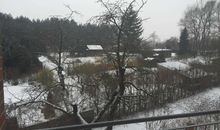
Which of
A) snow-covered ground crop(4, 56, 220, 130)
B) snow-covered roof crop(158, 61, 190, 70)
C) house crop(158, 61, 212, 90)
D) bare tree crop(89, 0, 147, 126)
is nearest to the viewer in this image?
bare tree crop(89, 0, 147, 126)

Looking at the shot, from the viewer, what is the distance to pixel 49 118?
910cm

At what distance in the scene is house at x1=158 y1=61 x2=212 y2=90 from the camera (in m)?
22.8

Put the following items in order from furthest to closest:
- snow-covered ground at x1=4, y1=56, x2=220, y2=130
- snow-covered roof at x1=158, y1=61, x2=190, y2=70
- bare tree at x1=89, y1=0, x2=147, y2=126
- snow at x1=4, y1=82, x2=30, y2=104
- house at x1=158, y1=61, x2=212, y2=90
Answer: snow-covered roof at x1=158, y1=61, x2=190, y2=70 < house at x1=158, y1=61, x2=212, y2=90 < snow-covered ground at x1=4, y1=56, x2=220, y2=130 < snow at x1=4, y1=82, x2=30, y2=104 < bare tree at x1=89, y1=0, x2=147, y2=126

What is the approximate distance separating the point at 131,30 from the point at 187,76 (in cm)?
1775

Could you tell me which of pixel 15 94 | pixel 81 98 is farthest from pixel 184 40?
pixel 81 98

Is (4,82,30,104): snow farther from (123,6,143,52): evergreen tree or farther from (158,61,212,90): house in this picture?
(158,61,212,90): house

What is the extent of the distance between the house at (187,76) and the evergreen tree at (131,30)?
14.5m

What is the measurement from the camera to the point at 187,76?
79.6ft

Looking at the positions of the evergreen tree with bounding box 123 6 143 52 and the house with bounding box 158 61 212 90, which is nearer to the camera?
the evergreen tree with bounding box 123 6 143 52

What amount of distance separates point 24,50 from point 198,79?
587 inches

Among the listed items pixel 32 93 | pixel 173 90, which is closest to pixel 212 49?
pixel 173 90

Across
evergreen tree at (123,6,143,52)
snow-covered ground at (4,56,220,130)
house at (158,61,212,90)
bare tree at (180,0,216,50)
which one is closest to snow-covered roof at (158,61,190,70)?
house at (158,61,212,90)

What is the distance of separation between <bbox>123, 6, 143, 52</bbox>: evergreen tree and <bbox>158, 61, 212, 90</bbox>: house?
14.5m

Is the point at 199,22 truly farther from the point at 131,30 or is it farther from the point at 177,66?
the point at 131,30
